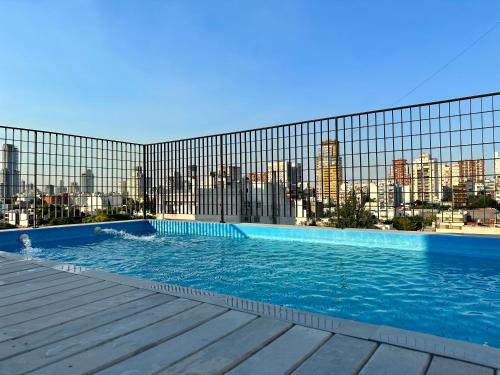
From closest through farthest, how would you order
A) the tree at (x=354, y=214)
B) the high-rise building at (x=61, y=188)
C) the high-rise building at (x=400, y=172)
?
the high-rise building at (x=400, y=172)
the tree at (x=354, y=214)
the high-rise building at (x=61, y=188)

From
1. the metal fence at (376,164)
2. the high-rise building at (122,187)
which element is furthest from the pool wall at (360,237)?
the high-rise building at (122,187)

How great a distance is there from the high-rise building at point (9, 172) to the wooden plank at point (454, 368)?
7961 millimetres

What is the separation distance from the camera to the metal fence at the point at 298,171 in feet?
17.6

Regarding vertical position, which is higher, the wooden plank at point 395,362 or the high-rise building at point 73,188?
the high-rise building at point 73,188

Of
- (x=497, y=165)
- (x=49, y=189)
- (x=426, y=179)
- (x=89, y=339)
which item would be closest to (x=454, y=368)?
(x=89, y=339)

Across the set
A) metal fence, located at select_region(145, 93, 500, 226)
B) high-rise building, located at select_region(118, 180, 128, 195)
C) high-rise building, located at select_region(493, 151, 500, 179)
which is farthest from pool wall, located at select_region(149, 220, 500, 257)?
high-rise building, located at select_region(118, 180, 128, 195)

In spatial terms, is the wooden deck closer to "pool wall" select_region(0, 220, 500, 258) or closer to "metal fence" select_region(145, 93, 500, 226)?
"pool wall" select_region(0, 220, 500, 258)

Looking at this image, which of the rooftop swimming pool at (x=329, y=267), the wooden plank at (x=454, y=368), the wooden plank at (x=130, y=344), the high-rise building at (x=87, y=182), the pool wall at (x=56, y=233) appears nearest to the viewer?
the wooden plank at (x=454, y=368)

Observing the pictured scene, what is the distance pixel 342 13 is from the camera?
23.2 feet

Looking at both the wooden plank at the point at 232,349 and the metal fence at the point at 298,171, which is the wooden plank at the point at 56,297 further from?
the metal fence at the point at 298,171

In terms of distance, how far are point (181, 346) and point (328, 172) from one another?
5833 millimetres

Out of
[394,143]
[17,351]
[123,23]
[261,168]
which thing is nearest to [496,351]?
[17,351]

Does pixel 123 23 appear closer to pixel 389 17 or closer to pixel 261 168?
pixel 261 168

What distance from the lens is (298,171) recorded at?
24.0 feet
